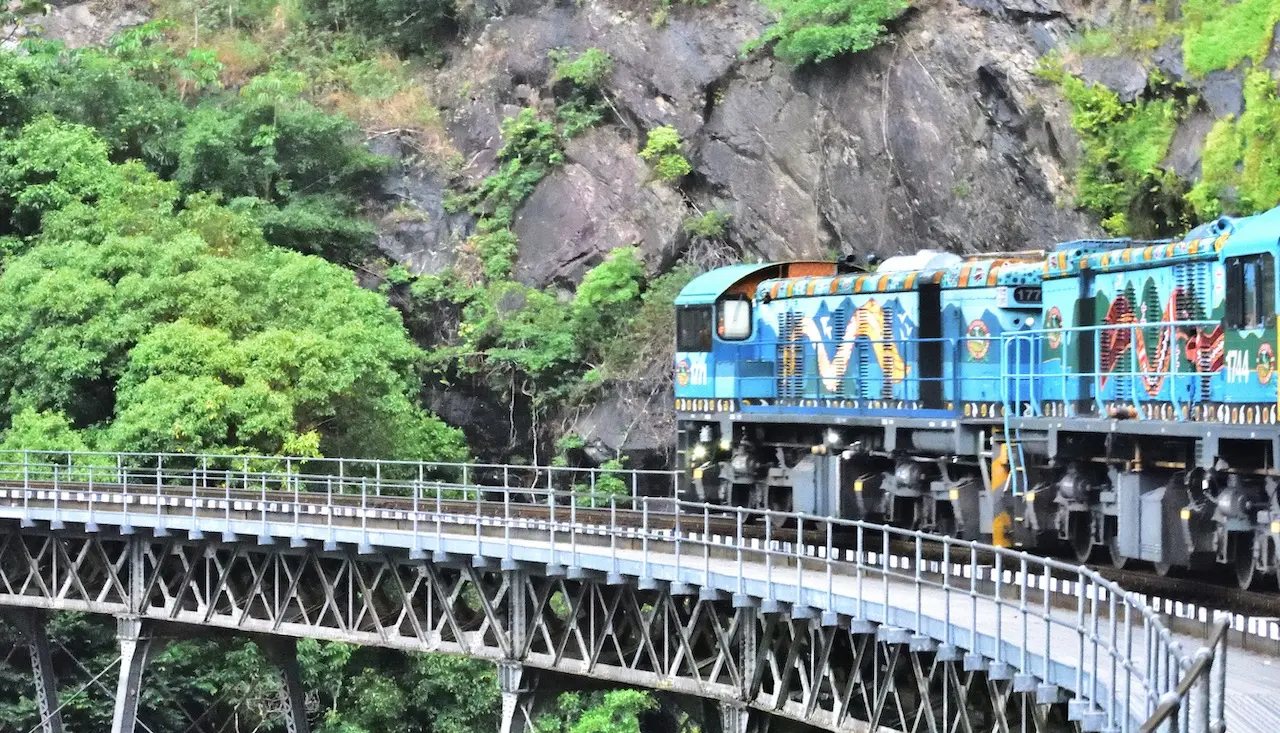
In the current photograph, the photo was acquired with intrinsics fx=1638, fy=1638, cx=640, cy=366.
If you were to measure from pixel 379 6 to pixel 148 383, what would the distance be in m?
21.3

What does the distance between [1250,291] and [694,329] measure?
1225 centimetres

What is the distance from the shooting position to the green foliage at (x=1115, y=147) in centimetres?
3203

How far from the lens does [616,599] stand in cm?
2198

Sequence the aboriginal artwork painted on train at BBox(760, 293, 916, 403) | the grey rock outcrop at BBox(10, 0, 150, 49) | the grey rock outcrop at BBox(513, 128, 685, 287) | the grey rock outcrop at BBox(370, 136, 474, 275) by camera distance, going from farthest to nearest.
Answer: the grey rock outcrop at BBox(10, 0, 150, 49)
the grey rock outcrop at BBox(370, 136, 474, 275)
the grey rock outcrop at BBox(513, 128, 685, 287)
the aboriginal artwork painted on train at BBox(760, 293, 916, 403)

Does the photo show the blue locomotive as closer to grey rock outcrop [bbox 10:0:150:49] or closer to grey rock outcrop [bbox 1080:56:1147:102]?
grey rock outcrop [bbox 1080:56:1147:102]

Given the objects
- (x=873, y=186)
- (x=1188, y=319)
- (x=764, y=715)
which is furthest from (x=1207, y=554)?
(x=873, y=186)

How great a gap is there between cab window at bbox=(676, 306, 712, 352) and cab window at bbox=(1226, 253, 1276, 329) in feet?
37.4

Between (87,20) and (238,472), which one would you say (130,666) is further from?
(87,20)

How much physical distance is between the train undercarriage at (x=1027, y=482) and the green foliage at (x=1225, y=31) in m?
11.8

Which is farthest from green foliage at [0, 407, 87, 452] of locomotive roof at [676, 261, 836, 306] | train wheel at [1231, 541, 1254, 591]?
train wheel at [1231, 541, 1254, 591]

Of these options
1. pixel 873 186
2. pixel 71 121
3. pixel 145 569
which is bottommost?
pixel 145 569

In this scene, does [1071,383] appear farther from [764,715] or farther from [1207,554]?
[764,715]

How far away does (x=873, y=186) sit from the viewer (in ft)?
124

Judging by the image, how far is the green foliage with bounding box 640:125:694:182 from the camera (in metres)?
41.8
